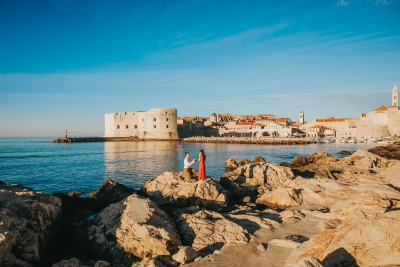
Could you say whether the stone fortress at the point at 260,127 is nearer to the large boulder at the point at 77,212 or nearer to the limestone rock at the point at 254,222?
the large boulder at the point at 77,212

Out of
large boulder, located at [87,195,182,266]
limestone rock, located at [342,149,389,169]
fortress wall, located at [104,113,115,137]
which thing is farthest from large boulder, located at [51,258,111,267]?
fortress wall, located at [104,113,115,137]

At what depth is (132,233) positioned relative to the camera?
484 centimetres

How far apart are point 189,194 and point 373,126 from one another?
5551 centimetres

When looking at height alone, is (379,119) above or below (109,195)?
above

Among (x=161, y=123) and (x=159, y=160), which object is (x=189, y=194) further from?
(x=161, y=123)

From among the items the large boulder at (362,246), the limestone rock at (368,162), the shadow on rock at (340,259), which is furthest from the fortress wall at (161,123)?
the shadow on rock at (340,259)

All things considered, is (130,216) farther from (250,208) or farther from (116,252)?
(250,208)

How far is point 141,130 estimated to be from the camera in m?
59.0

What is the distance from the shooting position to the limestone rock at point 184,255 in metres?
4.18

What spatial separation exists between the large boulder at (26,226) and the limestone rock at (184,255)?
2129 millimetres

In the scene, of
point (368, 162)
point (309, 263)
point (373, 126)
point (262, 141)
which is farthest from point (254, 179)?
point (373, 126)

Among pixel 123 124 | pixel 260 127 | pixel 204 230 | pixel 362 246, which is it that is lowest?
pixel 204 230

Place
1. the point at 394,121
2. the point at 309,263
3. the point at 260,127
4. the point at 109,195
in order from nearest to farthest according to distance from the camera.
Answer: the point at 309,263 → the point at 109,195 → the point at 394,121 → the point at 260,127

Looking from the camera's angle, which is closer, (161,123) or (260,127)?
(161,123)
